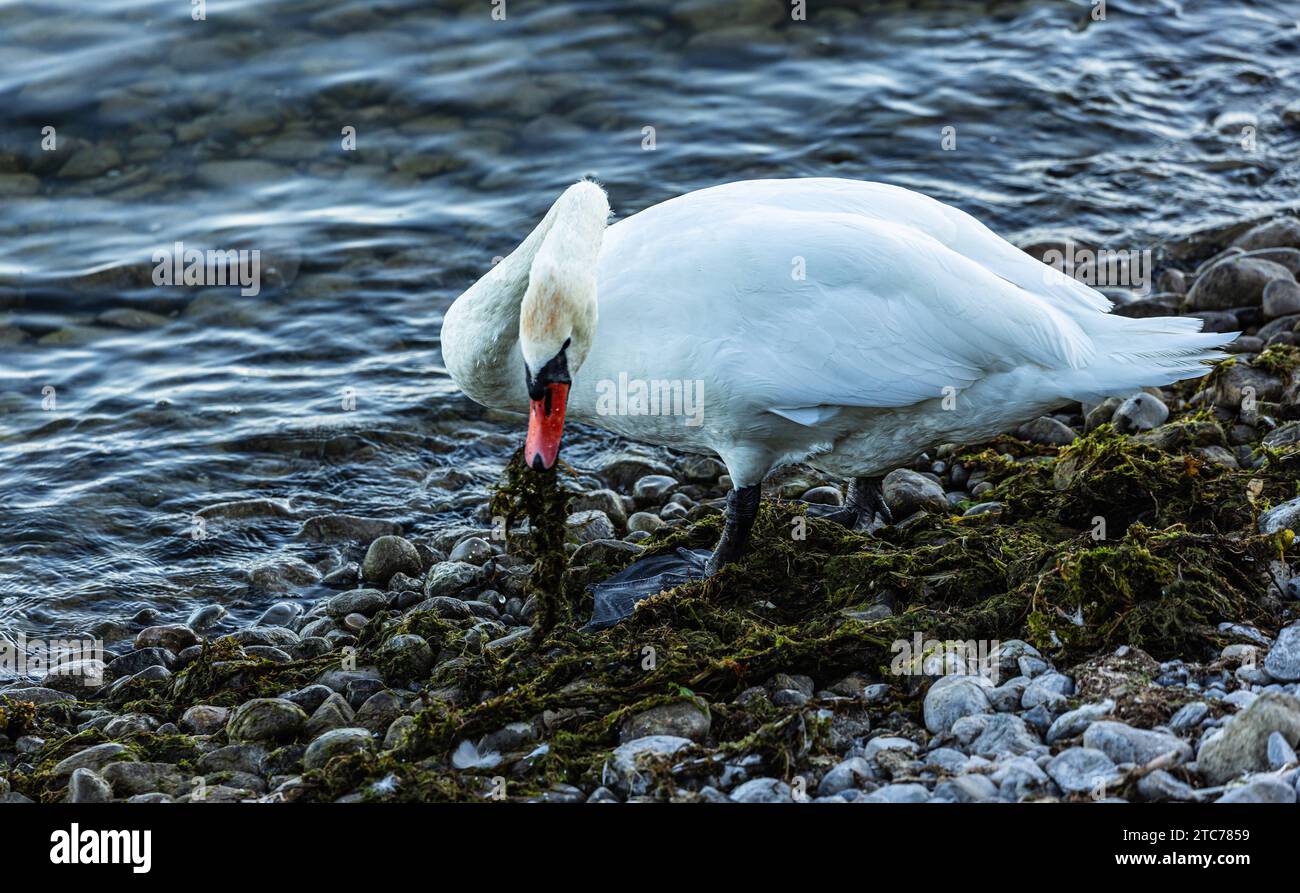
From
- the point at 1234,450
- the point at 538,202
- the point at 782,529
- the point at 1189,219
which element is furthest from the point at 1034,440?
the point at 538,202

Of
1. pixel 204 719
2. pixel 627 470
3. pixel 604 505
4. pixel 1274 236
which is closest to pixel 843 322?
pixel 604 505

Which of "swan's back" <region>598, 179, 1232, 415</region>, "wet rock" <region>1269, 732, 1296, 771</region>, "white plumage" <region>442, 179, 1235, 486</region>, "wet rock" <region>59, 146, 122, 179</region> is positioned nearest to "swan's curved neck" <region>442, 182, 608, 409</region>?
"white plumage" <region>442, 179, 1235, 486</region>

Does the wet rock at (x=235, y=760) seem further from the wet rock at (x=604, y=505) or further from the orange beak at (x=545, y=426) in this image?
the wet rock at (x=604, y=505)

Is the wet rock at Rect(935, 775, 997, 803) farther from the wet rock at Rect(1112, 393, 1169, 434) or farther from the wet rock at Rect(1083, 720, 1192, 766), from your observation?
the wet rock at Rect(1112, 393, 1169, 434)

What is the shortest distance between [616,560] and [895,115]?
296 inches

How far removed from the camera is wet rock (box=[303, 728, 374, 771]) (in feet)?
16.1

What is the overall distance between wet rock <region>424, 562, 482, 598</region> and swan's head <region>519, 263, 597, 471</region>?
1.44 metres

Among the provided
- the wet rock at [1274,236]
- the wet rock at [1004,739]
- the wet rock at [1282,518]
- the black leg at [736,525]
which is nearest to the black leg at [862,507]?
the black leg at [736,525]

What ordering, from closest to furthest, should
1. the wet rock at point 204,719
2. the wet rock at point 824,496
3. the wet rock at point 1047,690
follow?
1. the wet rock at point 1047,690
2. the wet rock at point 204,719
3. the wet rock at point 824,496

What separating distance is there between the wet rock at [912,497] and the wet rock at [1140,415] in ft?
3.61

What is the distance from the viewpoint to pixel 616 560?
258 inches

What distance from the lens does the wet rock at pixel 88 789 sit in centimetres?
471
